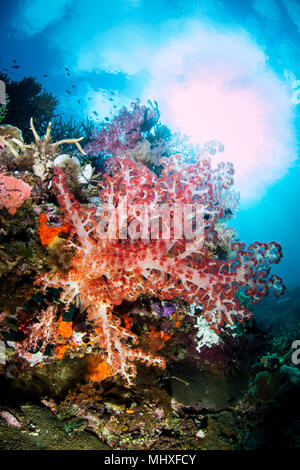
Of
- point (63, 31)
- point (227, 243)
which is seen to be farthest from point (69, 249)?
point (63, 31)

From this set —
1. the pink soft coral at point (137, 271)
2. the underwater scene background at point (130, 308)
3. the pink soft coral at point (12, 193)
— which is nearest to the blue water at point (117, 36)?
the underwater scene background at point (130, 308)

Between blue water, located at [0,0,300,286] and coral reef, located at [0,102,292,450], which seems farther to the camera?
blue water, located at [0,0,300,286]

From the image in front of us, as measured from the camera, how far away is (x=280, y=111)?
31547mm

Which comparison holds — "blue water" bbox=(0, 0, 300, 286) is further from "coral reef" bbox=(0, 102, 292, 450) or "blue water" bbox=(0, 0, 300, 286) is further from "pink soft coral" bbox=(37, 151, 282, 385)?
"pink soft coral" bbox=(37, 151, 282, 385)

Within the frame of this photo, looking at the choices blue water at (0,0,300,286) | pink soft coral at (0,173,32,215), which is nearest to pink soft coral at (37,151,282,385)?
pink soft coral at (0,173,32,215)

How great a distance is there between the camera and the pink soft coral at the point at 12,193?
384cm

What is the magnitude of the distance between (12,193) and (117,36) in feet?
140

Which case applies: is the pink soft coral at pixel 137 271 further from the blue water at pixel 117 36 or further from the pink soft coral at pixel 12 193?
the blue water at pixel 117 36

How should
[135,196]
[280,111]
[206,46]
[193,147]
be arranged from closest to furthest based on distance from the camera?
1. [135,196]
2. [193,147]
3. [206,46]
4. [280,111]

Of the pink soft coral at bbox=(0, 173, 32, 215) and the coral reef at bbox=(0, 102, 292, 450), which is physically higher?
the pink soft coral at bbox=(0, 173, 32, 215)

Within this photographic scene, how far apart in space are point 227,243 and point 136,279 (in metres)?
3.65

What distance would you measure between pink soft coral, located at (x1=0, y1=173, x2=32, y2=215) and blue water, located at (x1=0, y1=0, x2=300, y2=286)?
30289 millimetres

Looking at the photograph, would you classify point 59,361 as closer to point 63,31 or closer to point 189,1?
point 189,1

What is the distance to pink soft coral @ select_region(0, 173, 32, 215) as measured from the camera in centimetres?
384
